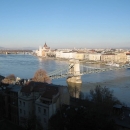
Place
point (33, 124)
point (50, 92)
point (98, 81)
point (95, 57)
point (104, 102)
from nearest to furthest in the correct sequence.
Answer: point (33, 124) → point (50, 92) → point (104, 102) → point (98, 81) → point (95, 57)

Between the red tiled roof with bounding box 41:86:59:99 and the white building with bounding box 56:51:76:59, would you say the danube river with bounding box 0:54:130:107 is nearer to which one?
the red tiled roof with bounding box 41:86:59:99

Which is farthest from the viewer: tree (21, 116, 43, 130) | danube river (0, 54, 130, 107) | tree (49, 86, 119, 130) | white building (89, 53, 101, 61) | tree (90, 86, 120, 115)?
white building (89, 53, 101, 61)

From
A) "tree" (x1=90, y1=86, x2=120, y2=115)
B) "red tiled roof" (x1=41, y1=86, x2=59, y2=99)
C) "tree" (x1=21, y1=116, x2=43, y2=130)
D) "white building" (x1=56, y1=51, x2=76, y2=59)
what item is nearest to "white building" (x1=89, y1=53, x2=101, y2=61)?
"white building" (x1=56, y1=51, x2=76, y2=59)

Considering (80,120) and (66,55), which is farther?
(66,55)

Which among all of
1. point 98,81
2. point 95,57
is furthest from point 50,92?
point 95,57

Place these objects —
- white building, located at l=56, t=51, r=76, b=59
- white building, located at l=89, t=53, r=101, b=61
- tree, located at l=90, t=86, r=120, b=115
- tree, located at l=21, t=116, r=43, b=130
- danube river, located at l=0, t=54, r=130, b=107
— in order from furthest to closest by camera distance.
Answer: white building, located at l=56, t=51, r=76, b=59 < white building, located at l=89, t=53, r=101, b=61 < danube river, located at l=0, t=54, r=130, b=107 < tree, located at l=90, t=86, r=120, b=115 < tree, located at l=21, t=116, r=43, b=130

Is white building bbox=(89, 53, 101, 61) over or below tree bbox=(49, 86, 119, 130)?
below

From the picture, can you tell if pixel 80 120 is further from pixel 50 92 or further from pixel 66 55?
pixel 66 55

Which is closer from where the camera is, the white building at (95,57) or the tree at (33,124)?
the tree at (33,124)

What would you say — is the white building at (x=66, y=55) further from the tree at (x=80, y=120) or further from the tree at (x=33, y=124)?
the tree at (x=80, y=120)

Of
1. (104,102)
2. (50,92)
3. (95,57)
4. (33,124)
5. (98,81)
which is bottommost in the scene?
(98,81)

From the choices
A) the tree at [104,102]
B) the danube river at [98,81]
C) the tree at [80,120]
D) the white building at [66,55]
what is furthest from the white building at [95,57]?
the tree at [80,120]

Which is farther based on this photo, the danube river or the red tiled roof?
the danube river

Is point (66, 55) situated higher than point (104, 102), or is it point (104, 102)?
point (104, 102)
